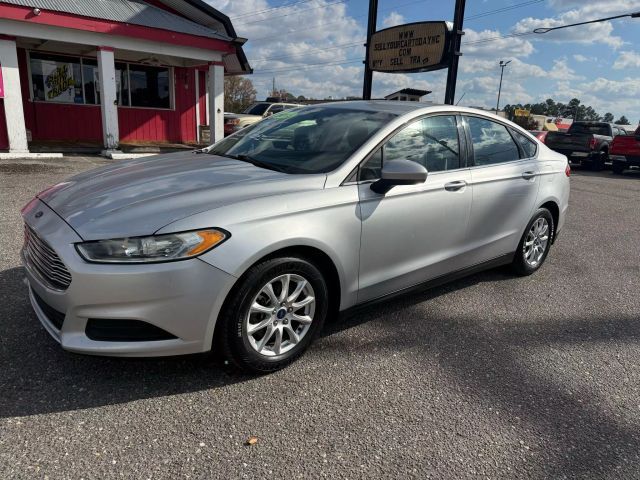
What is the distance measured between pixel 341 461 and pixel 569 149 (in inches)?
710

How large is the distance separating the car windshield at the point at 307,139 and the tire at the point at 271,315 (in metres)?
0.75

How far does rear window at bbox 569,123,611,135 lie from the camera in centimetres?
1764

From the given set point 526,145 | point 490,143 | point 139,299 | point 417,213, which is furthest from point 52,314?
point 526,145

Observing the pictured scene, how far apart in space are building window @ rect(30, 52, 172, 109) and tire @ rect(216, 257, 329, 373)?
13.8 metres

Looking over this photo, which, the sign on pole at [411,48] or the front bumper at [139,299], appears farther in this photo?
the sign on pole at [411,48]

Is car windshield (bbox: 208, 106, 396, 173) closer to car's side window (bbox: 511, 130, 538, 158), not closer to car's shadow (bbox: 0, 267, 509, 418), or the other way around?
car's shadow (bbox: 0, 267, 509, 418)

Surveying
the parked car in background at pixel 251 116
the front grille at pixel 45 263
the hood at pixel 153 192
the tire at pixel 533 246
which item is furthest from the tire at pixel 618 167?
the front grille at pixel 45 263

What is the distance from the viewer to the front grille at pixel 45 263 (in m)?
2.43

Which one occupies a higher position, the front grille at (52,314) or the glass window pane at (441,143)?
the glass window pane at (441,143)

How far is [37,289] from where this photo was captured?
2.67 meters

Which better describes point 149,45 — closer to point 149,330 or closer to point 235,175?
point 235,175

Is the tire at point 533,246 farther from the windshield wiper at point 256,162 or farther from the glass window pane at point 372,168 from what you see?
the windshield wiper at point 256,162

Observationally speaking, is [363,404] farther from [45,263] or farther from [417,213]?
[45,263]

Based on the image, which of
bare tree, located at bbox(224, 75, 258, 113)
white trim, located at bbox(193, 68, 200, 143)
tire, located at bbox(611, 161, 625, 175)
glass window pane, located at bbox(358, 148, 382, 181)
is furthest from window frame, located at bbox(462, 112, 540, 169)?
bare tree, located at bbox(224, 75, 258, 113)
